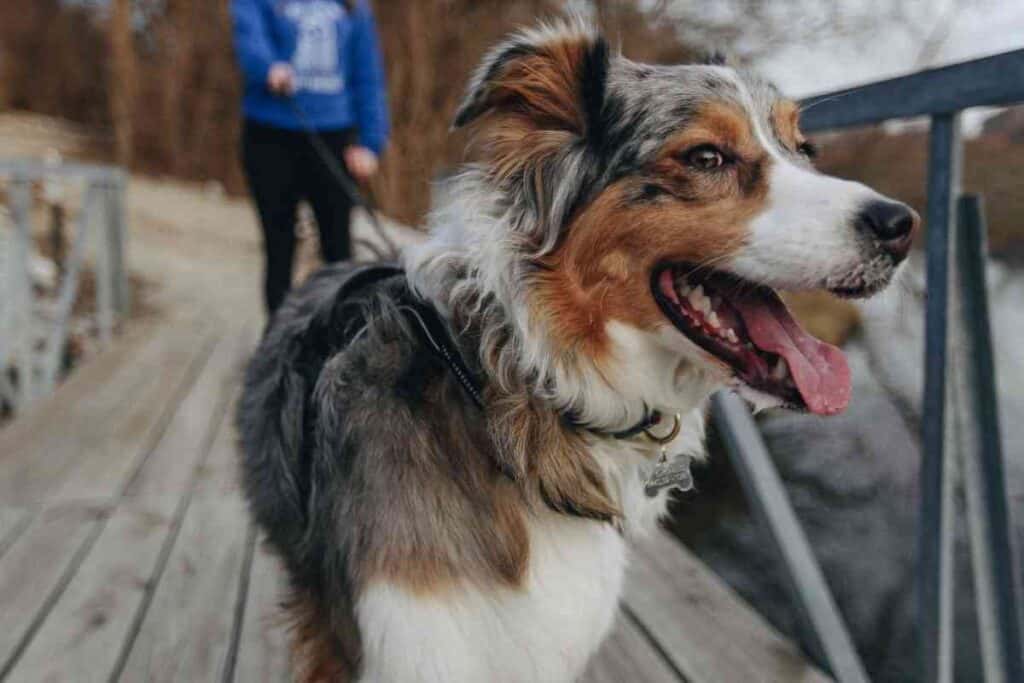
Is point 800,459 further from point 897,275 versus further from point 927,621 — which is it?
point 897,275

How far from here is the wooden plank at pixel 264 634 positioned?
2.24m

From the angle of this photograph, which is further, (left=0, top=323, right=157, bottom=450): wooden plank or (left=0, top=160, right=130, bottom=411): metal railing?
(left=0, top=160, right=130, bottom=411): metal railing

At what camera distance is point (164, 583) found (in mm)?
2670

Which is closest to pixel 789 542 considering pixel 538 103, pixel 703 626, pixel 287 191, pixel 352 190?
pixel 703 626

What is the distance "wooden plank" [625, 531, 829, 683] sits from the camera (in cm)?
230

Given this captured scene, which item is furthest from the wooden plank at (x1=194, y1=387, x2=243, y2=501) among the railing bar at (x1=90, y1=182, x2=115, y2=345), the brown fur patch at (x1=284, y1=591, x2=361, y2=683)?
the railing bar at (x1=90, y1=182, x2=115, y2=345)

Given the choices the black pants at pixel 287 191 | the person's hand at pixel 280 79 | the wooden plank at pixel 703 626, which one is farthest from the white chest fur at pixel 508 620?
the black pants at pixel 287 191

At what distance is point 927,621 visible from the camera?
6.54 feet

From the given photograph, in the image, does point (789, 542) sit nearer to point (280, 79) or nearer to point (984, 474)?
point (984, 474)

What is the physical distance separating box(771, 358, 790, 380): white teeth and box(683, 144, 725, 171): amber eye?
40cm

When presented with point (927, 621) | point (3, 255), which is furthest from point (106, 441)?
point (927, 621)

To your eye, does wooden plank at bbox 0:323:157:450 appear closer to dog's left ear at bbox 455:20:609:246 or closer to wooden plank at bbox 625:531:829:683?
wooden plank at bbox 625:531:829:683

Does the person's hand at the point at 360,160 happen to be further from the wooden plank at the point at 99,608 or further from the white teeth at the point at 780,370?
the white teeth at the point at 780,370

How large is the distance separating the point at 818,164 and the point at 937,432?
45.3 inches
